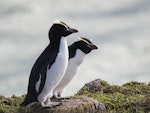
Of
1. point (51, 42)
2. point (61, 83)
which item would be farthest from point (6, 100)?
point (51, 42)

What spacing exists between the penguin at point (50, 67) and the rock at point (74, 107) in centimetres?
18

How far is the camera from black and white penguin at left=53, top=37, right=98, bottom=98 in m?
14.7

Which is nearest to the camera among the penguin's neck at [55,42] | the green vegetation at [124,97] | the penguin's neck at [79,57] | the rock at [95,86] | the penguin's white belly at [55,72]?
the penguin's white belly at [55,72]

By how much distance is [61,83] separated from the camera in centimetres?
1470

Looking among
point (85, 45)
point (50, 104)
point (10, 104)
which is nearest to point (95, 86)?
point (10, 104)

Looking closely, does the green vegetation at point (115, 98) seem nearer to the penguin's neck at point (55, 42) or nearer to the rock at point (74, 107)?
the rock at point (74, 107)

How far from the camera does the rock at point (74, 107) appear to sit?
13.6m

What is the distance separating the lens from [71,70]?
1475 centimetres

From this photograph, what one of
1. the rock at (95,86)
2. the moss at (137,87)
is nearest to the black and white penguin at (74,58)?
the rock at (95,86)

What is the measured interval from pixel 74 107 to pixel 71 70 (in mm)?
1232

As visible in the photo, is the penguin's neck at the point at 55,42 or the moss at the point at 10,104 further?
the moss at the point at 10,104

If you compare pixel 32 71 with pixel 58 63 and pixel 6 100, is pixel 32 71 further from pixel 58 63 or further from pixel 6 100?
pixel 6 100

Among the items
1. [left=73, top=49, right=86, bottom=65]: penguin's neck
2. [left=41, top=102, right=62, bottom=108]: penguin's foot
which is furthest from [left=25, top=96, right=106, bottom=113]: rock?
[left=73, top=49, right=86, bottom=65]: penguin's neck

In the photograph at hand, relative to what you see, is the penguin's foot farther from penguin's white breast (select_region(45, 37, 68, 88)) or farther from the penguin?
penguin's white breast (select_region(45, 37, 68, 88))
